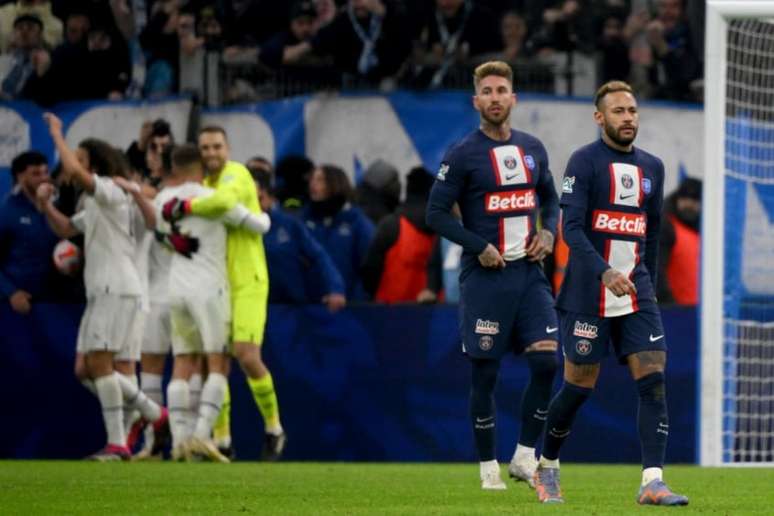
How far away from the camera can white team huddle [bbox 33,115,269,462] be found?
13.9 meters

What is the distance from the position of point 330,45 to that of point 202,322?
403cm

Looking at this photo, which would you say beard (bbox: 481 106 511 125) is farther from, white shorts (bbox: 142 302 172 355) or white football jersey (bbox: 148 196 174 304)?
white shorts (bbox: 142 302 172 355)

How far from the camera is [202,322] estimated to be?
1391 cm

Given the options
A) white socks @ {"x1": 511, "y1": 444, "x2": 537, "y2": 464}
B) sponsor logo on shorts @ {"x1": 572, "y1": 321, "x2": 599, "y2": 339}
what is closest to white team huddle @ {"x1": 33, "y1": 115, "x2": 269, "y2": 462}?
white socks @ {"x1": 511, "y1": 444, "x2": 537, "y2": 464}

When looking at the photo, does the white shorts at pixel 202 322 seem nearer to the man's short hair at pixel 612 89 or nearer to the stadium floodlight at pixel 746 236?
the stadium floodlight at pixel 746 236

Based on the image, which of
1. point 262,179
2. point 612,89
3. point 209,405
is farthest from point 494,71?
point 262,179

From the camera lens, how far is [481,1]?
58.7 ft

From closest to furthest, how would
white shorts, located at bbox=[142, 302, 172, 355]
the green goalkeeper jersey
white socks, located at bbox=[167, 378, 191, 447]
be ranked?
the green goalkeeper jersey
white socks, located at bbox=[167, 378, 191, 447]
white shorts, located at bbox=[142, 302, 172, 355]

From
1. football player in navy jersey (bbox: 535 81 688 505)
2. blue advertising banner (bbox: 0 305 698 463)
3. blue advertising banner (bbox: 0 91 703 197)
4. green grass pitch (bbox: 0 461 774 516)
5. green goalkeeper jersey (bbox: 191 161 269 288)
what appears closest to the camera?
green grass pitch (bbox: 0 461 774 516)

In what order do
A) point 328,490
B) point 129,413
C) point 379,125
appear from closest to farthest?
point 328,490
point 129,413
point 379,125

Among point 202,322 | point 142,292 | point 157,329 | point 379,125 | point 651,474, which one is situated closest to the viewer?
point 651,474

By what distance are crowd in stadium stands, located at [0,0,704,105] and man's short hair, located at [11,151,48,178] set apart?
1.02 metres

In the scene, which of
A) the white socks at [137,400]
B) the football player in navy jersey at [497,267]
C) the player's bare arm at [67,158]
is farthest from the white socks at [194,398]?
the football player in navy jersey at [497,267]

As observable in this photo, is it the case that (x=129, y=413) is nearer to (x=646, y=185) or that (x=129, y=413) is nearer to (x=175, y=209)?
(x=175, y=209)
